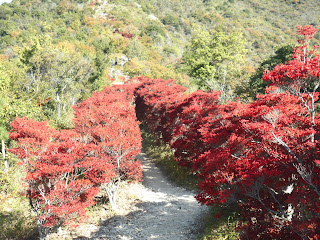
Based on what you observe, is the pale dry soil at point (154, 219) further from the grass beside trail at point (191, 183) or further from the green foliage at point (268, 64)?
the green foliage at point (268, 64)

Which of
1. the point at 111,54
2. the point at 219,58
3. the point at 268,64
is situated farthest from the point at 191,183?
the point at 111,54

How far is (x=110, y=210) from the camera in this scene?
11.0 m

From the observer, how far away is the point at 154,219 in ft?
33.2

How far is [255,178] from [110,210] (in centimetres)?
756

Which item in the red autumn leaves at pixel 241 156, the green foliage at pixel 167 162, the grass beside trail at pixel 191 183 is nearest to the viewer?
the red autumn leaves at pixel 241 156

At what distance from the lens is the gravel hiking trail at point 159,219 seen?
895cm

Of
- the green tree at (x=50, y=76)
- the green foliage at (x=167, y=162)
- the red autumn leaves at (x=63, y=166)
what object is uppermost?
the green tree at (x=50, y=76)

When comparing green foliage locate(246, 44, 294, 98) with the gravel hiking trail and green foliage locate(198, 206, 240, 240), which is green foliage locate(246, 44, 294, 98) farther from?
green foliage locate(198, 206, 240, 240)

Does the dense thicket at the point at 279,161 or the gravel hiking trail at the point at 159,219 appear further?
the gravel hiking trail at the point at 159,219

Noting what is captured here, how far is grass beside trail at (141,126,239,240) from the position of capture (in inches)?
300

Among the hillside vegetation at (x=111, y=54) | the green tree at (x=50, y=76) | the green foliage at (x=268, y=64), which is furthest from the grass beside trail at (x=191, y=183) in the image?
the green foliage at (x=268, y=64)

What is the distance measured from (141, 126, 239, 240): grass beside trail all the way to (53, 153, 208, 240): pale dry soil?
0.52 m

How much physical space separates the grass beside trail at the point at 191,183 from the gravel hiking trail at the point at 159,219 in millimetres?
521

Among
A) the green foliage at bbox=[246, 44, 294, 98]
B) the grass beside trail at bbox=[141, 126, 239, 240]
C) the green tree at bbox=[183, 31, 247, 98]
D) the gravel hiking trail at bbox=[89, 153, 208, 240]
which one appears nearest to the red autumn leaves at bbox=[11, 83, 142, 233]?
the gravel hiking trail at bbox=[89, 153, 208, 240]
